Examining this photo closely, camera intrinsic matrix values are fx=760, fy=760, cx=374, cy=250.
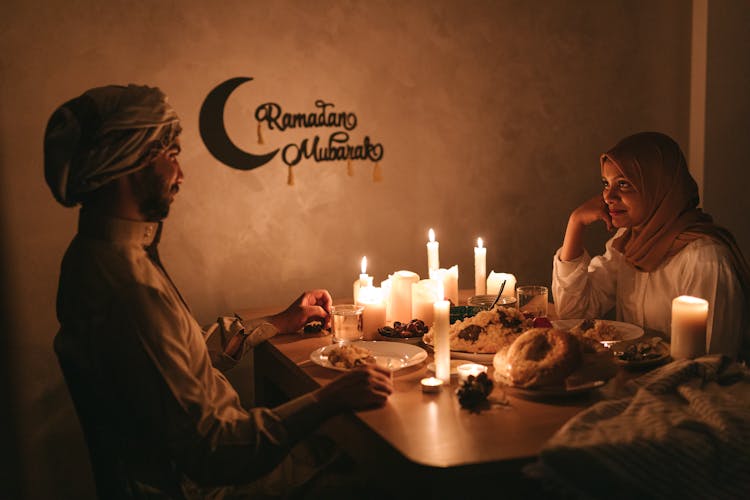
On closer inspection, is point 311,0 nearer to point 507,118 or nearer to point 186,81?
point 186,81

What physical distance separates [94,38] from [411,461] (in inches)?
92.1

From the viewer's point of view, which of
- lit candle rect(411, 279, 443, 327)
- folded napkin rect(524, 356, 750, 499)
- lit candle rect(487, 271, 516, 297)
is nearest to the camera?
folded napkin rect(524, 356, 750, 499)

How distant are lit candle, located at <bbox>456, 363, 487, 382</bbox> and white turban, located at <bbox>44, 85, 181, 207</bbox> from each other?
97cm

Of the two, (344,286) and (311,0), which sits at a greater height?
(311,0)

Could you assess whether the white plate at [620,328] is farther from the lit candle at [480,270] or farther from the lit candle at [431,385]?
the lit candle at [431,385]

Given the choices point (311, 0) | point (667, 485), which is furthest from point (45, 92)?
point (667, 485)

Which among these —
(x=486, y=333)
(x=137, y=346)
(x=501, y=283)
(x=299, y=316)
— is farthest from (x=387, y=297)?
(x=137, y=346)

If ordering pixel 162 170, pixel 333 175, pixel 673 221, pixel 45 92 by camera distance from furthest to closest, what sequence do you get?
pixel 333 175 < pixel 45 92 < pixel 673 221 < pixel 162 170

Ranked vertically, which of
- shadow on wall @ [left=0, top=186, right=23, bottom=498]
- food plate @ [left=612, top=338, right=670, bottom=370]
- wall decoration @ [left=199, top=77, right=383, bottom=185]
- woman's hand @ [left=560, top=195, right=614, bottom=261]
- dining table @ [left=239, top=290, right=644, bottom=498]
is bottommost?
shadow on wall @ [left=0, top=186, right=23, bottom=498]

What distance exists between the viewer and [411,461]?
1544 millimetres

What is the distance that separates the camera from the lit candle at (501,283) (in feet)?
9.05

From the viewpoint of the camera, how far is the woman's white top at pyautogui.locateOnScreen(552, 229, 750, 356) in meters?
2.45

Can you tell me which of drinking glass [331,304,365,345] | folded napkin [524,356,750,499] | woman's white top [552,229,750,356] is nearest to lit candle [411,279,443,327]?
drinking glass [331,304,365,345]

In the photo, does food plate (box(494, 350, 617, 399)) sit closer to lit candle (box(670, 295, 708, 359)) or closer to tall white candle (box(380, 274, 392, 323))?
lit candle (box(670, 295, 708, 359))
